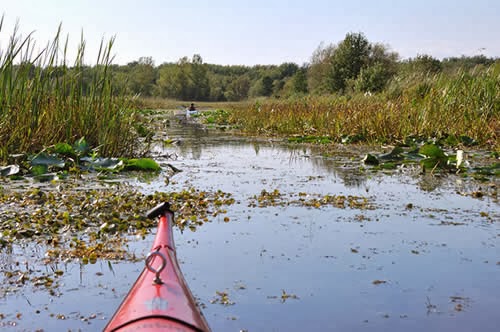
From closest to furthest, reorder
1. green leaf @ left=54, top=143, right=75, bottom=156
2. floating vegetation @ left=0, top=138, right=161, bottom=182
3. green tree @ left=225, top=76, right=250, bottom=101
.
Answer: floating vegetation @ left=0, top=138, right=161, bottom=182, green leaf @ left=54, top=143, right=75, bottom=156, green tree @ left=225, top=76, right=250, bottom=101

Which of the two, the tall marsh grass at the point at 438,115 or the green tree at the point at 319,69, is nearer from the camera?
the tall marsh grass at the point at 438,115

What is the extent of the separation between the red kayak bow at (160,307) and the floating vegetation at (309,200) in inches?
117

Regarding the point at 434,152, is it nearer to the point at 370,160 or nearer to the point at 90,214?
the point at 370,160

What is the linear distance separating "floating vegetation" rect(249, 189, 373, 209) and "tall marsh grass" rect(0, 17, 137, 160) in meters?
2.55

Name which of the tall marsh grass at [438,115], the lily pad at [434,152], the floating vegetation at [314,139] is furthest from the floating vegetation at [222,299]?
the floating vegetation at [314,139]

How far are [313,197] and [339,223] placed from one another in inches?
42.6

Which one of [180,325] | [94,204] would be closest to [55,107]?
[94,204]

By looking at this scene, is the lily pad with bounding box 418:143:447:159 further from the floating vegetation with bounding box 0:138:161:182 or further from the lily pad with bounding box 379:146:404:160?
the floating vegetation with bounding box 0:138:161:182

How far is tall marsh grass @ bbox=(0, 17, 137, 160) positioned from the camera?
6.34 metres

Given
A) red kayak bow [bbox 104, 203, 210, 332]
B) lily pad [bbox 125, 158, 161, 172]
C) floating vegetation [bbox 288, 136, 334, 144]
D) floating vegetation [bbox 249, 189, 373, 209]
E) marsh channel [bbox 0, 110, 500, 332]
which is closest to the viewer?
red kayak bow [bbox 104, 203, 210, 332]

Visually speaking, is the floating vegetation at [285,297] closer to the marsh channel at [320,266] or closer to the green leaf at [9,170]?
the marsh channel at [320,266]

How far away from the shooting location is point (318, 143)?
11.5 metres

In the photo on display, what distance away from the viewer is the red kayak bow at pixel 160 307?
1722mm

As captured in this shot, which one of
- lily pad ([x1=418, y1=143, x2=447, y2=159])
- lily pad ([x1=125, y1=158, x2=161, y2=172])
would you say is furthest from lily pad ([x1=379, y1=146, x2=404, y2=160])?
lily pad ([x1=125, y1=158, x2=161, y2=172])
